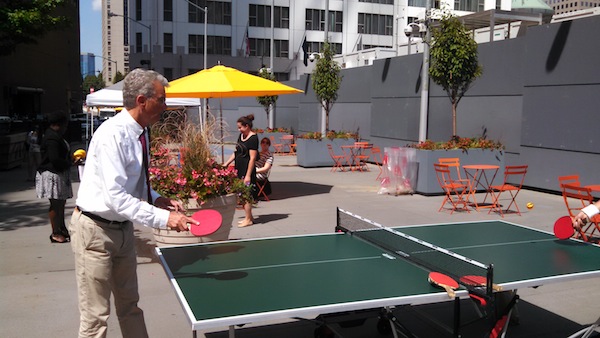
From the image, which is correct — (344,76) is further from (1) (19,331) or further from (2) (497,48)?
(1) (19,331)

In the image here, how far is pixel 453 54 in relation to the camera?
42.2ft

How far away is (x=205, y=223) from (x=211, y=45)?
51.9m

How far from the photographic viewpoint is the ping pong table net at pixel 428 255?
338 cm

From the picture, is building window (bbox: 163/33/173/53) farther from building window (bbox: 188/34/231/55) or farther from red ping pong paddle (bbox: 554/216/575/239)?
red ping pong paddle (bbox: 554/216/575/239)

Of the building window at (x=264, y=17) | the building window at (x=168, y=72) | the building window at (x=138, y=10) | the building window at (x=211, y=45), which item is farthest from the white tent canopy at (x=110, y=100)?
the building window at (x=138, y=10)

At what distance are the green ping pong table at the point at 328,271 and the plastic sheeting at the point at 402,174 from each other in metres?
7.58

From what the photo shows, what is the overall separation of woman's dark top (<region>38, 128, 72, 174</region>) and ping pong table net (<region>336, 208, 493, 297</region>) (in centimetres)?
428

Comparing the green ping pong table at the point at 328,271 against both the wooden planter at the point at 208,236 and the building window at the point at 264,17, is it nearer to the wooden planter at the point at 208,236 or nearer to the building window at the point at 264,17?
the wooden planter at the point at 208,236

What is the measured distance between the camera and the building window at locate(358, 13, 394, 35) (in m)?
57.8

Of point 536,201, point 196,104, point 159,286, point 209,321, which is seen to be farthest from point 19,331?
point 196,104

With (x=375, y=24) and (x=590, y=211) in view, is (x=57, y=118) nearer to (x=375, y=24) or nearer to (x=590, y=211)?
(x=590, y=211)

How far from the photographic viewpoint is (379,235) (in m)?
4.82

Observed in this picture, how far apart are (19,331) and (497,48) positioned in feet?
42.6

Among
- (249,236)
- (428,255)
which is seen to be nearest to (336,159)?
(249,236)
